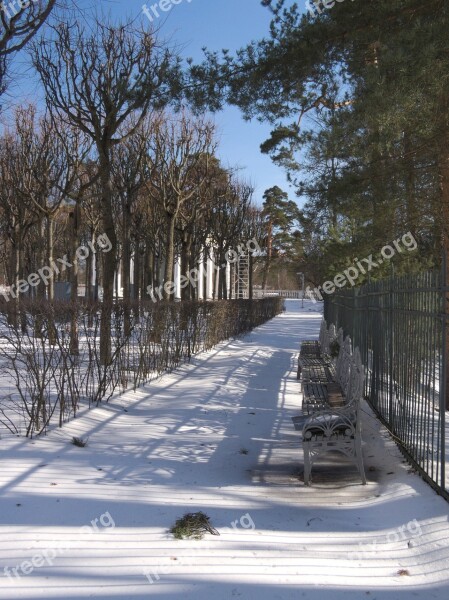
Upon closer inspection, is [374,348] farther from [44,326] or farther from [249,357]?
[249,357]

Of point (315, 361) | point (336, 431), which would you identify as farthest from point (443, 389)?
point (315, 361)

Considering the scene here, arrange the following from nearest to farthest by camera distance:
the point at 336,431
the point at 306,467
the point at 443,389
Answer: the point at 443,389 → the point at 306,467 → the point at 336,431

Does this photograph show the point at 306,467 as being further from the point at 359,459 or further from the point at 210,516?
the point at 210,516

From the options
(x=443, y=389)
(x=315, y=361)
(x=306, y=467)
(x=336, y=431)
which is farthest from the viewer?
(x=315, y=361)

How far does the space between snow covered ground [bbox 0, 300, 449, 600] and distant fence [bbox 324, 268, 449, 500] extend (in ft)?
0.86

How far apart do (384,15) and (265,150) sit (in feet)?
30.2

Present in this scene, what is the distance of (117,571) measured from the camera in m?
3.30

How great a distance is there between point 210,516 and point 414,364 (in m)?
2.39

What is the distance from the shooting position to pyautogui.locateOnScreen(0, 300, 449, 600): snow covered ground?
10.5 feet

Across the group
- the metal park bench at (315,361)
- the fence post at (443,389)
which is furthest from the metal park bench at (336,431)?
the metal park bench at (315,361)

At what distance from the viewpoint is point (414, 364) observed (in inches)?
208

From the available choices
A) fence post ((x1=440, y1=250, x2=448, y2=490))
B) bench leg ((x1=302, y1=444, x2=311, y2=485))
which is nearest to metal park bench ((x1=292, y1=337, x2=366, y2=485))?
bench leg ((x1=302, y1=444, x2=311, y2=485))

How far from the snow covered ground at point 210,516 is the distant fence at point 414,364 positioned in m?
0.26

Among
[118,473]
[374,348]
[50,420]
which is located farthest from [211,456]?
[374,348]
